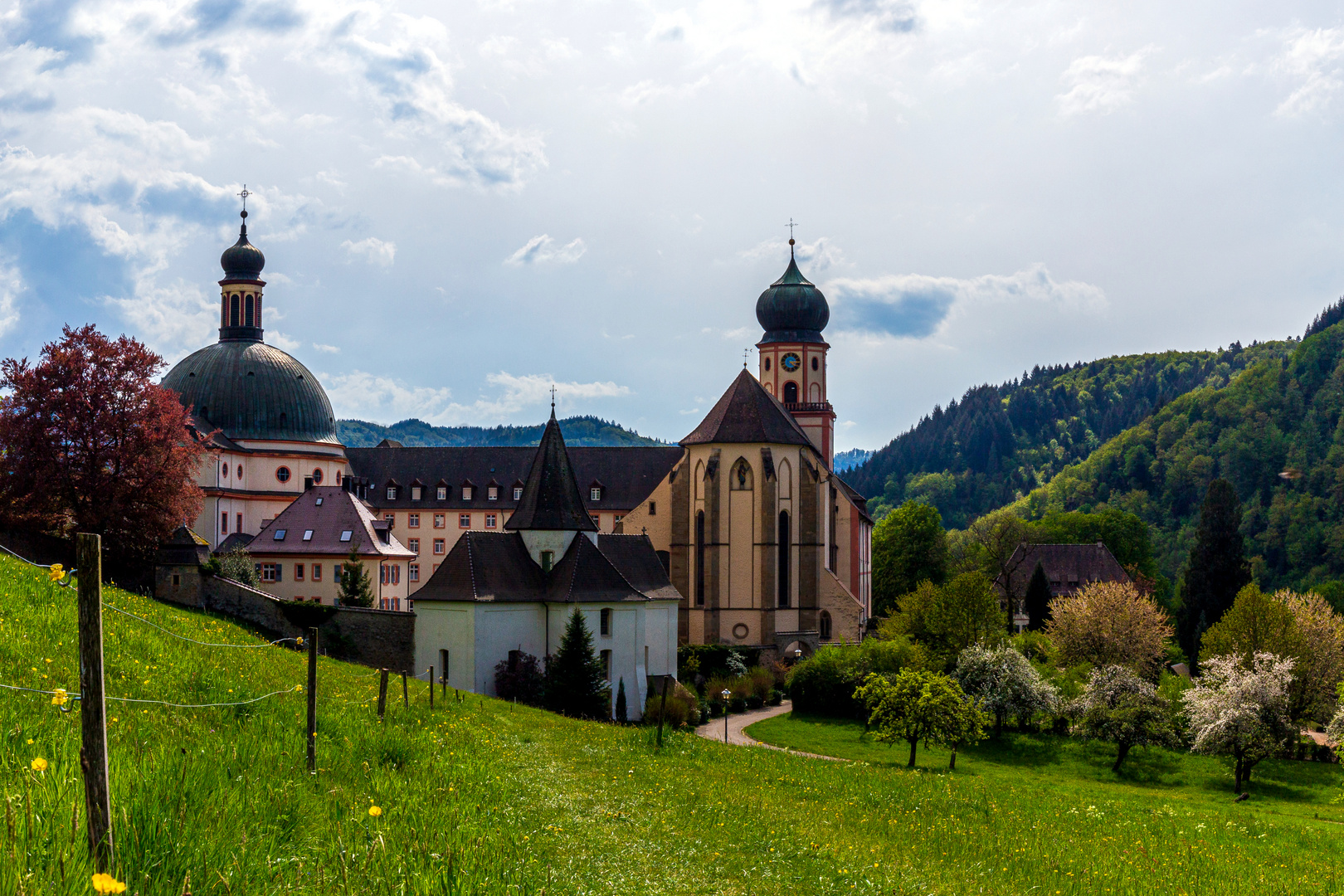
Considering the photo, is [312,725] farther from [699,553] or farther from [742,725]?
[699,553]

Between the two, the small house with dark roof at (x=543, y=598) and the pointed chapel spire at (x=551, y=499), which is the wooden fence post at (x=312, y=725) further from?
the pointed chapel spire at (x=551, y=499)

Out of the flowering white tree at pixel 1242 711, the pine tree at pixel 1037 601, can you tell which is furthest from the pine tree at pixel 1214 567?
the flowering white tree at pixel 1242 711

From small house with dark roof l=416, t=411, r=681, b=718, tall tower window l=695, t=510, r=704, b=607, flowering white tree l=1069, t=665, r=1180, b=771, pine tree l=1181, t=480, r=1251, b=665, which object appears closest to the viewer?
flowering white tree l=1069, t=665, r=1180, b=771

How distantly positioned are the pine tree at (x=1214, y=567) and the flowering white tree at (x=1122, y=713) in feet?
94.9

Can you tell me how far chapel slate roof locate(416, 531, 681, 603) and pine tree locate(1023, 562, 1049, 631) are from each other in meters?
32.8

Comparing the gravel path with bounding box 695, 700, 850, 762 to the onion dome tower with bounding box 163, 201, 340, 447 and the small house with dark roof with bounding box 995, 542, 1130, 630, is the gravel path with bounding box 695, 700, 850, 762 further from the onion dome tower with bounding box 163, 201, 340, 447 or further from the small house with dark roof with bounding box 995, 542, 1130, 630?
the small house with dark roof with bounding box 995, 542, 1130, 630

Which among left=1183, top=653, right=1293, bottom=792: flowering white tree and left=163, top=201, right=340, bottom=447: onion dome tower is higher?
left=163, top=201, right=340, bottom=447: onion dome tower

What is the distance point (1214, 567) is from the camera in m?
74.0

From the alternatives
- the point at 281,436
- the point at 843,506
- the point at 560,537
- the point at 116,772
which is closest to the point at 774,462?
the point at 843,506

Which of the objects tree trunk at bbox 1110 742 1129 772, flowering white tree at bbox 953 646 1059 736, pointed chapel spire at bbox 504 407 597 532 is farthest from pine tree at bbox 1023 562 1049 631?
pointed chapel spire at bbox 504 407 597 532

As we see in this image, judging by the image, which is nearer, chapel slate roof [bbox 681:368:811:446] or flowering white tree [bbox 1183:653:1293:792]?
flowering white tree [bbox 1183:653:1293:792]

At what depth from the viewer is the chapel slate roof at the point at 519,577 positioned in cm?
4647

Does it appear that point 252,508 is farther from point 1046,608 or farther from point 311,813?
point 311,813

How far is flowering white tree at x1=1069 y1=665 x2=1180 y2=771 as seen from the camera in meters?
42.1
